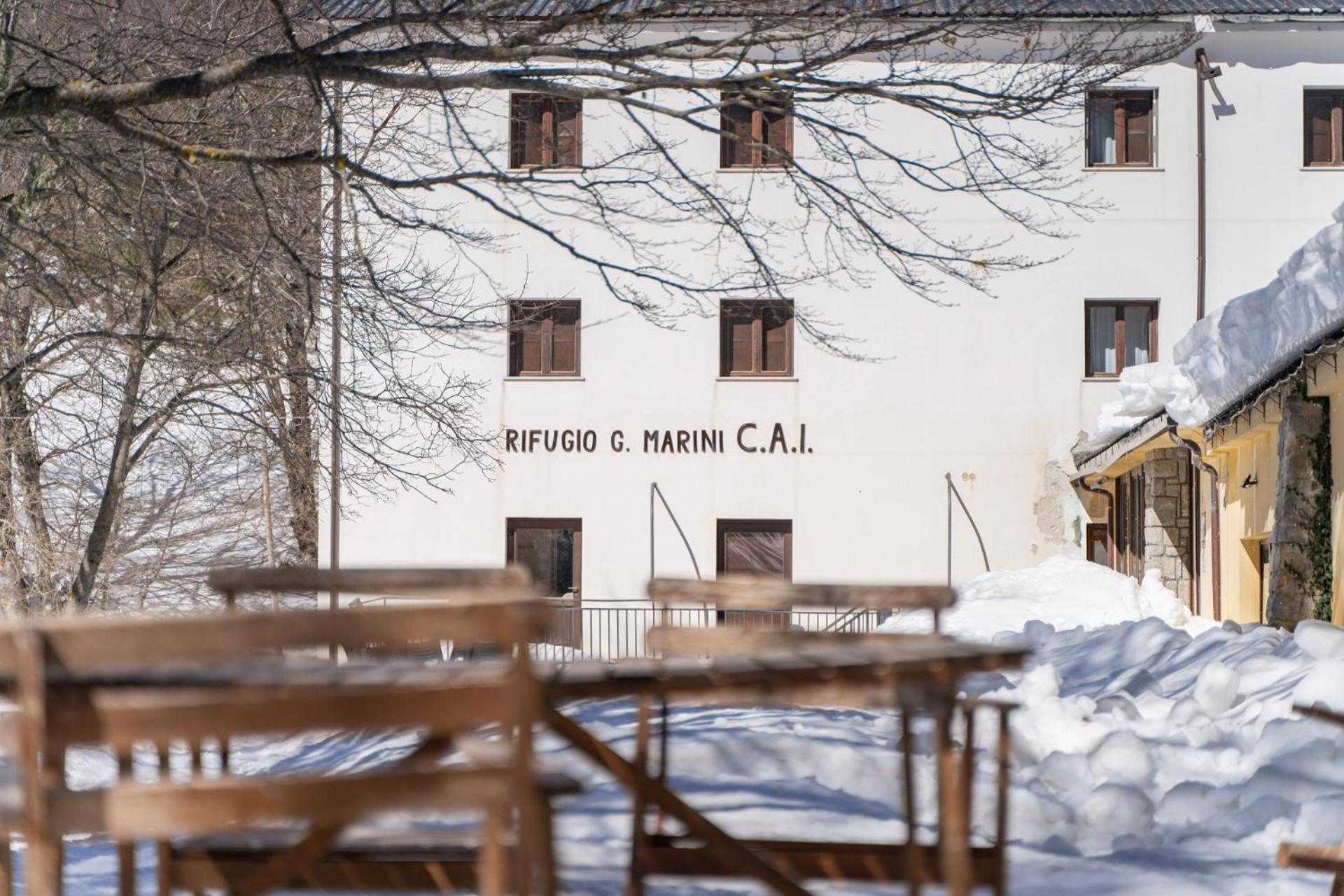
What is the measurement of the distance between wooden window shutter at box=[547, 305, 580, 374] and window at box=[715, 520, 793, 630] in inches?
119

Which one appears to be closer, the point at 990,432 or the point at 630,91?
the point at 630,91

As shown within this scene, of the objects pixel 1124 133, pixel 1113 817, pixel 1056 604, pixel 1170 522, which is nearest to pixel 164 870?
pixel 1113 817

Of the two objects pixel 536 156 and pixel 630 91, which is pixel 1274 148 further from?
pixel 630 91

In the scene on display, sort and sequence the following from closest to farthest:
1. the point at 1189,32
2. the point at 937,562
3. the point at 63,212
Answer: the point at 1189,32
the point at 63,212
the point at 937,562

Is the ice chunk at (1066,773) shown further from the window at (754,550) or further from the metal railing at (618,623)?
the window at (754,550)

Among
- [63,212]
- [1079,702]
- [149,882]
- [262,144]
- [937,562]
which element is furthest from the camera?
[937,562]

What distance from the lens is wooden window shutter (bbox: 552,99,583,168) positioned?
22.8m

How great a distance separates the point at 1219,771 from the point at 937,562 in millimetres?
16206

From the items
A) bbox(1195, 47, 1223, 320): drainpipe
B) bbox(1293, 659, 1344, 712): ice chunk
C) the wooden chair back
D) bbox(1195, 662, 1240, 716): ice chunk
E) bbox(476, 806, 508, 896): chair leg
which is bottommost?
bbox(1195, 662, 1240, 716): ice chunk

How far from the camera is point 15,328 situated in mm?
16250

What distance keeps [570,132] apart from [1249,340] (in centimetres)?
1201

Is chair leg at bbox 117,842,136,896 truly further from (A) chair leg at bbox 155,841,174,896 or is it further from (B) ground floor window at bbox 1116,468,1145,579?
(B) ground floor window at bbox 1116,468,1145,579

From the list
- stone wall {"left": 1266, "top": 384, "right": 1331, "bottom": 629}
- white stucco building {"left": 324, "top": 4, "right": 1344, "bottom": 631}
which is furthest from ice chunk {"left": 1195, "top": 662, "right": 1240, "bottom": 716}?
white stucco building {"left": 324, "top": 4, "right": 1344, "bottom": 631}

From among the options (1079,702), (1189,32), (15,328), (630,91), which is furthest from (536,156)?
(1079,702)
